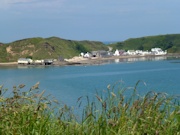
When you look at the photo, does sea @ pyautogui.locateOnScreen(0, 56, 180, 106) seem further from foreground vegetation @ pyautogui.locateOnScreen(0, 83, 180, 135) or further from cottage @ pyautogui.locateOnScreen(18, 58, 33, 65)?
cottage @ pyautogui.locateOnScreen(18, 58, 33, 65)

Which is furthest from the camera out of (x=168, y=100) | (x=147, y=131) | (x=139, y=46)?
(x=139, y=46)

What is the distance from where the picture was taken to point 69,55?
146 m

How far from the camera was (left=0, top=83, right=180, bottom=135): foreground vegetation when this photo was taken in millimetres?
3977

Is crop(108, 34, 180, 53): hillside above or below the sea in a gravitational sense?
above

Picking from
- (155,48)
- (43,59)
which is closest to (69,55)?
(43,59)

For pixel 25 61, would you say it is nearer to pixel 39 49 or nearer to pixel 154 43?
pixel 39 49

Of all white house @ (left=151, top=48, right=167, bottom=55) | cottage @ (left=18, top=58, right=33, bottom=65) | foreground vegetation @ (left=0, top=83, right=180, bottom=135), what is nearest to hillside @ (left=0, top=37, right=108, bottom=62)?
cottage @ (left=18, top=58, right=33, bottom=65)

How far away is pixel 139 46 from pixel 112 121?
178793 millimetres

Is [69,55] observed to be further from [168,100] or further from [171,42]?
[168,100]

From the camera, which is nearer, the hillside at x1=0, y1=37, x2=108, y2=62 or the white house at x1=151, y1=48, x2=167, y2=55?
the hillside at x1=0, y1=37, x2=108, y2=62

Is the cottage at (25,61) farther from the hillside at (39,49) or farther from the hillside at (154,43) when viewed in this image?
the hillside at (154,43)

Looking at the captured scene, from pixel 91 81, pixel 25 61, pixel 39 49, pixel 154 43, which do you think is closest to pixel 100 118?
pixel 91 81

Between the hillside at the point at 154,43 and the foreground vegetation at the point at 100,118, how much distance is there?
15720cm

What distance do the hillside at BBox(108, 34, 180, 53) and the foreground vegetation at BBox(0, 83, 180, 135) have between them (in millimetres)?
157200
